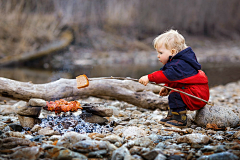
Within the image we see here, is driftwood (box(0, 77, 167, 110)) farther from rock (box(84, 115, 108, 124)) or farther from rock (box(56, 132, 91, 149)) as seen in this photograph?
rock (box(56, 132, 91, 149))

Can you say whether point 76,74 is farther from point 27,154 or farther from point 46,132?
point 27,154

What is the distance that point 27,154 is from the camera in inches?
57.5

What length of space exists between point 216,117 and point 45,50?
8739 millimetres

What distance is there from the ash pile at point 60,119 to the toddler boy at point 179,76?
1.87 ft

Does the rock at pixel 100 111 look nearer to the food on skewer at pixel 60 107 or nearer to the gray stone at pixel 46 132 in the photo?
the food on skewer at pixel 60 107

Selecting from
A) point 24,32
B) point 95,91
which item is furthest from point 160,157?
point 24,32

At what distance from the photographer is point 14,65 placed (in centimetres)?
864

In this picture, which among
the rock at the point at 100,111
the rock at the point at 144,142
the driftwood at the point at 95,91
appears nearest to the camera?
the rock at the point at 144,142

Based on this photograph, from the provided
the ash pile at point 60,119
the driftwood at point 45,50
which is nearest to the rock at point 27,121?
the ash pile at point 60,119

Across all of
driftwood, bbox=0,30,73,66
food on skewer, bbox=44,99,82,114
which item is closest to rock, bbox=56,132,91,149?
food on skewer, bbox=44,99,82,114

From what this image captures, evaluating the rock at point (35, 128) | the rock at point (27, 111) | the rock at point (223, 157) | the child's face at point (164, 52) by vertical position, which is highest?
the child's face at point (164, 52)

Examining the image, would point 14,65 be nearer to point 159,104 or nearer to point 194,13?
point 159,104

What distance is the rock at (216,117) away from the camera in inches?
87.1

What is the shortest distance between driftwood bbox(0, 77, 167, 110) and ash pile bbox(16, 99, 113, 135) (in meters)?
0.42
